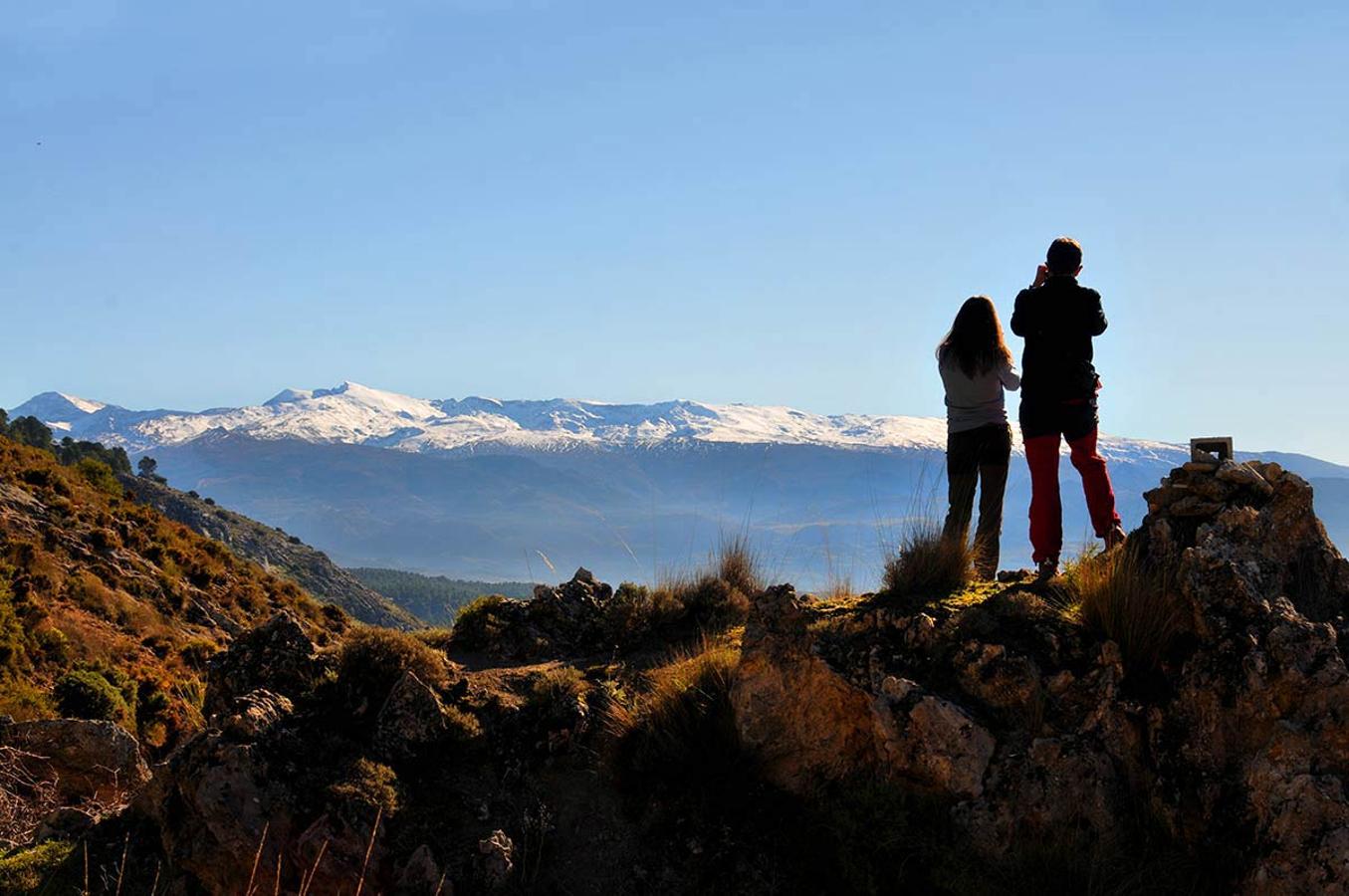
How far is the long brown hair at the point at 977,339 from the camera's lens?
33.2 ft

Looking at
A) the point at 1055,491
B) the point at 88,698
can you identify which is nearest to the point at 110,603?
the point at 88,698

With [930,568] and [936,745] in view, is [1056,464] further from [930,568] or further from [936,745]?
[936,745]

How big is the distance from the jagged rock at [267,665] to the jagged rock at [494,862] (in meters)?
2.09

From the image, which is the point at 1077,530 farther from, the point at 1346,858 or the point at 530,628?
the point at 530,628

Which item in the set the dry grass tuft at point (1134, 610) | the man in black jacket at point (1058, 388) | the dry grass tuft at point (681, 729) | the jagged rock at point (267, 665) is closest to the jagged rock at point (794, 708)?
the dry grass tuft at point (681, 729)

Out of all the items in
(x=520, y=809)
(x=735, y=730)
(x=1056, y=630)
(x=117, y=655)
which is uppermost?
(x=1056, y=630)

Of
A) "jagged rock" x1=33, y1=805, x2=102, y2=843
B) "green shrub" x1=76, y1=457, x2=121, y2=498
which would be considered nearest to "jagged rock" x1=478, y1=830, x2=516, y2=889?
"jagged rock" x1=33, y1=805, x2=102, y2=843

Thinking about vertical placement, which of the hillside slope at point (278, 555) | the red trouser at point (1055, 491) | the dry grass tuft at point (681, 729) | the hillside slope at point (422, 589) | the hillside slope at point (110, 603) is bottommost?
the hillside slope at point (422, 589)

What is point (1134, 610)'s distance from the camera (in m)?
7.08

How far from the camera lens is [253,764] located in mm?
6965

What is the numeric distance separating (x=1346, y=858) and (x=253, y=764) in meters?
6.54

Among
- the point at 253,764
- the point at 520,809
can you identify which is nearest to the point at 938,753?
the point at 520,809

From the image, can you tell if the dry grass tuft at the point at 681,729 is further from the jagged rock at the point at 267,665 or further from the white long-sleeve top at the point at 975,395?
the white long-sleeve top at the point at 975,395

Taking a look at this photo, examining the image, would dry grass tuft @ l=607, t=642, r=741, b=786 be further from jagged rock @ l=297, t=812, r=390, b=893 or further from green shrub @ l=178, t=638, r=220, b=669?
green shrub @ l=178, t=638, r=220, b=669
